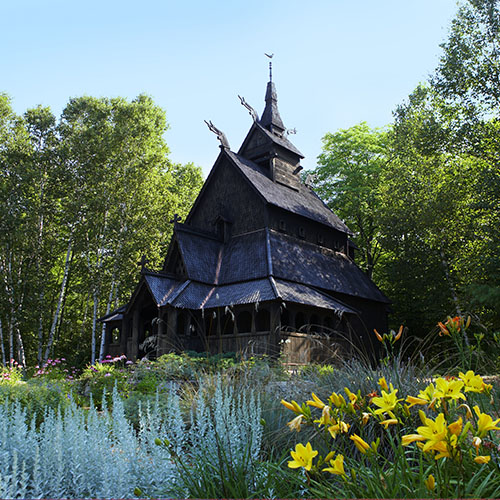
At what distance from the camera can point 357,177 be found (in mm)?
31484

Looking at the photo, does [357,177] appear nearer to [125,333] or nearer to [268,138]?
[268,138]

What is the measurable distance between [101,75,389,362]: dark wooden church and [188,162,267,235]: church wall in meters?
0.05

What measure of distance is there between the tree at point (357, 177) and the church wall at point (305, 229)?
6442mm

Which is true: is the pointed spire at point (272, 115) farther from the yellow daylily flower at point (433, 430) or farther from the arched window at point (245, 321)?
the yellow daylily flower at point (433, 430)

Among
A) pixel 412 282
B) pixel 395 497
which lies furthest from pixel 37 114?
pixel 395 497

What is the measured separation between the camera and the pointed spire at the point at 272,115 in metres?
26.6

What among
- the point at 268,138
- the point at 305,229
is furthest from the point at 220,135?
the point at 305,229

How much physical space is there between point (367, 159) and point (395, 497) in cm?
3227

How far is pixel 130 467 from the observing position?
318 centimetres

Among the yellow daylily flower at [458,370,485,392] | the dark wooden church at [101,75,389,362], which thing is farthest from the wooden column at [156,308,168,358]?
the yellow daylily flower at [458,370,485,392]

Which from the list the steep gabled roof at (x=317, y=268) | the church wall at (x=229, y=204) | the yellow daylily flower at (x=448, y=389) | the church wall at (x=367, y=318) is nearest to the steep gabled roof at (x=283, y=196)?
the church wall at (x=229, y=204)

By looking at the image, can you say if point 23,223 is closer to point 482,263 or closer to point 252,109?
point 252,109

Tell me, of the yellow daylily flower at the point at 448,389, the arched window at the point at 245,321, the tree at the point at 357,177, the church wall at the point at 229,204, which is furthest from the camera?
the tree at the point at 357,177

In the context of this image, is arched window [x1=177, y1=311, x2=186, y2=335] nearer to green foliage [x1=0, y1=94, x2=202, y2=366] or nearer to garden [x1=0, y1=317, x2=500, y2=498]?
green foliage [x1=0, y1=94, x2=202, y2=366]
